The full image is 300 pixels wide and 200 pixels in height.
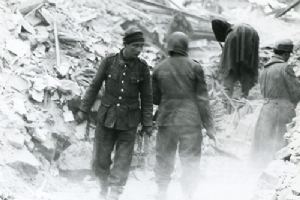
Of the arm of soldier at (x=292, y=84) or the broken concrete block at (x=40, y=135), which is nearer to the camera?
the broken concrete block at (x=40, y=135)

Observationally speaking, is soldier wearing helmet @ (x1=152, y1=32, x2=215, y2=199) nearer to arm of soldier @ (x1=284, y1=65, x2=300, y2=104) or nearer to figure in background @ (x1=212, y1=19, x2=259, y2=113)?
arm of soldier @ (x1=284, y1=65, x2=300, y2=104)

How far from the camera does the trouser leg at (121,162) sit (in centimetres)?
553

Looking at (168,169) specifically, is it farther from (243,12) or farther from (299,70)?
(243,12)

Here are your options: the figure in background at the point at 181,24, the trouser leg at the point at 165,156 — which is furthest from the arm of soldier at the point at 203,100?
the figure in background at the point at 181,24

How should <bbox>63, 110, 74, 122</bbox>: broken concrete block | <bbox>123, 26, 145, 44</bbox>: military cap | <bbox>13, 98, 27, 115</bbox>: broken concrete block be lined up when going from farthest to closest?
<bbox>63, 110, 74, 122</bbox>: broken concrete block
<bbox>13, 98, 27, 115</bbox>: broken concrete block
<bbox>123, 26, 145, 44</bbox>: military cap

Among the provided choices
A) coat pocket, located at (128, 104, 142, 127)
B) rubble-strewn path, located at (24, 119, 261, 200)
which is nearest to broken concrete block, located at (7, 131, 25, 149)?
rubble-strewn path, located at (24, 119, 261, 200)

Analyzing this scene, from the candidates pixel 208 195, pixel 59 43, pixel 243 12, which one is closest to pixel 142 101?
pixel 208 195

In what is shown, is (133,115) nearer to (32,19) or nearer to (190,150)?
(190,150)

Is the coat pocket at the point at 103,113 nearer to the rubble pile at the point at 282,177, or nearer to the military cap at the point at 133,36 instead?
the military cap at the point at 133,36

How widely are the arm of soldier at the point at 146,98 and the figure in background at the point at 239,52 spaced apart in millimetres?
3005

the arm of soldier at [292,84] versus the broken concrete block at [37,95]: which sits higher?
the arm of soldier at [292,84]

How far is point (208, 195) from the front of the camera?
21.0ft

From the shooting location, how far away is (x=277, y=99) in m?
6.65

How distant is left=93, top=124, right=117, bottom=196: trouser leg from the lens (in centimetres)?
559
